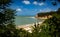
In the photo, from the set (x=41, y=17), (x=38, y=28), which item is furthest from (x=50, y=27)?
(x=41, y=17)

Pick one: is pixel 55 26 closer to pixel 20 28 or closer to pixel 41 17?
pixel 41 17

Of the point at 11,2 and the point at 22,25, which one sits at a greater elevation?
the point at 11,2

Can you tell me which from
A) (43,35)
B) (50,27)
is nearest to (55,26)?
(50,27)

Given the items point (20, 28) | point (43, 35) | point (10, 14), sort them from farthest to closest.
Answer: point (10, 14) < point (20, 28) < point (43, 35)

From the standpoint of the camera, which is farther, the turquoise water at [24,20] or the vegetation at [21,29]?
the turquoise water at [24,20]

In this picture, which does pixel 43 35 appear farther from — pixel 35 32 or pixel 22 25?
pixel 22 25

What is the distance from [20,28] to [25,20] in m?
0.17

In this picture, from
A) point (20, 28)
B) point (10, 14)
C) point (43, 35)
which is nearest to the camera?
point (43, 35)

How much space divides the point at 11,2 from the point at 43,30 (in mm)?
873

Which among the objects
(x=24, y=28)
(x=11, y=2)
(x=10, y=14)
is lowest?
(x=24, y=28)

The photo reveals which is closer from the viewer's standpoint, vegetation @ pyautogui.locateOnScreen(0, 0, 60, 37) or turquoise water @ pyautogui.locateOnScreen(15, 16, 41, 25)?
vegetation @ pyautogui.locateOnScreen(0, 0, 60, 37)

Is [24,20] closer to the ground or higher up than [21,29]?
higher up

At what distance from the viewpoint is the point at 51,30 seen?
101 inches

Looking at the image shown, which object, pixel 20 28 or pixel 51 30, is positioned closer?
pixel 51 30
